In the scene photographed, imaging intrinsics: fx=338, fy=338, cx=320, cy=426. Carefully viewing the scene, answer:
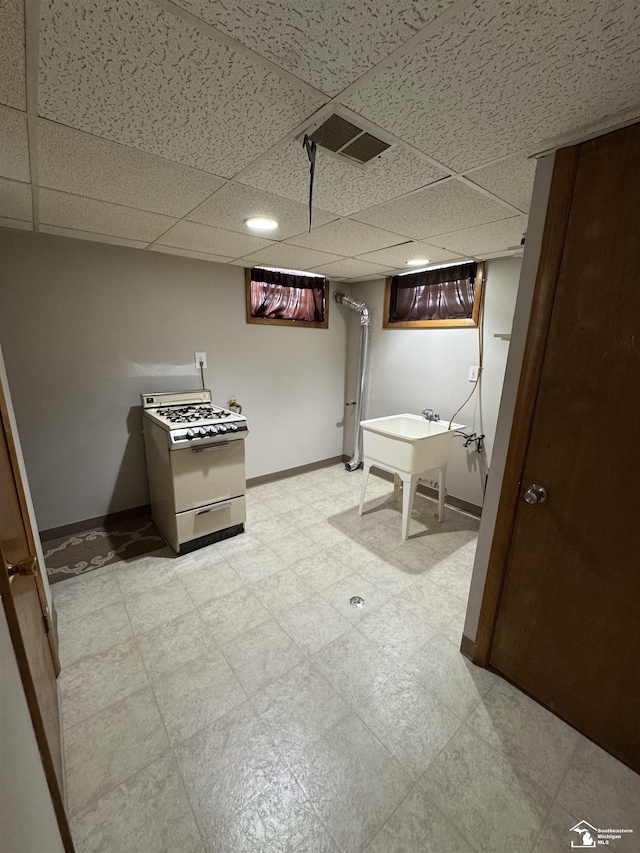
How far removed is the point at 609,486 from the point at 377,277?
298 cm

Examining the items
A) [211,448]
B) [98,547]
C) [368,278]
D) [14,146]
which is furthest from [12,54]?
[368,278]

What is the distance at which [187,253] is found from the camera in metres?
2.69

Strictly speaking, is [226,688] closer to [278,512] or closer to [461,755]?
[461,755]

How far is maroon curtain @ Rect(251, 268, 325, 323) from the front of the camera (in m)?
3.27

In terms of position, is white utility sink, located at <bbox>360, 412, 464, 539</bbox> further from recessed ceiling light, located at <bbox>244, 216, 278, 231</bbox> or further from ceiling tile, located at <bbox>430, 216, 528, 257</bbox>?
recessed ceiling light, located at <bbox>244, 216, 278, 231</bbox>

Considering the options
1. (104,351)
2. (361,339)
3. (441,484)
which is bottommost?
(441,484)

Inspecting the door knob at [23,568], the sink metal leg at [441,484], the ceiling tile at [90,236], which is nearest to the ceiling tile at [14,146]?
the ceiling tile at [90,236]

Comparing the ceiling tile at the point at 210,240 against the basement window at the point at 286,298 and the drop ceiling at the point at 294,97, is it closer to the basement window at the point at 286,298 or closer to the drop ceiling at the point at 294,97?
the drop ceiling at the point at 294,97

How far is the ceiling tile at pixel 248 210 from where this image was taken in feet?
5.19

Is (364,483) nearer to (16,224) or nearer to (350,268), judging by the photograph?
(350,268)

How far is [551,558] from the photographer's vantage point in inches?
54.1

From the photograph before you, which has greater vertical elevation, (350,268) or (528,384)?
(350,268)

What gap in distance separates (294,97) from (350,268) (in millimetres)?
2232

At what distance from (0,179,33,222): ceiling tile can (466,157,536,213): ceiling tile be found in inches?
78.0
